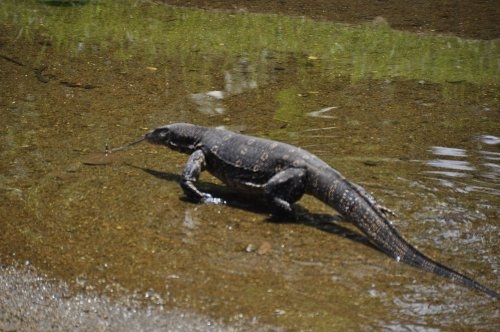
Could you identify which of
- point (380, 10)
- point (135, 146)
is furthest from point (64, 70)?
point (380, 10)

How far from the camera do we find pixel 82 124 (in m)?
8.09

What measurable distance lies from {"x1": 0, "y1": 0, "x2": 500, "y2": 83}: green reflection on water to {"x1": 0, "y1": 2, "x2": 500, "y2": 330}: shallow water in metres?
0.04

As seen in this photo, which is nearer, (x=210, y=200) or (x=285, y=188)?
(x=285, y=188)

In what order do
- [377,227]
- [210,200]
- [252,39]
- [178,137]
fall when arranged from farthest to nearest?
1. [252,39]
2. [178,137]
3. [210,200]
4. [377,227]

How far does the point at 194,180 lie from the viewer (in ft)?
21.1

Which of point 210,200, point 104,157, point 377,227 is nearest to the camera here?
point 377,227

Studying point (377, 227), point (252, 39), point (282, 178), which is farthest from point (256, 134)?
point (252, 39)

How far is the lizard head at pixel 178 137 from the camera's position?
6.88m

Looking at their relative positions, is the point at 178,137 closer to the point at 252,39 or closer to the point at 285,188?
the point at 285,188

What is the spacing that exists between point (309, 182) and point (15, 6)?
865cm

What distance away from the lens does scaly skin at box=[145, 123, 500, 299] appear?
5.36m

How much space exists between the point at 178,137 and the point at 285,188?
139 centimetres

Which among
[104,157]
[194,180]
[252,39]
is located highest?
[252,39]

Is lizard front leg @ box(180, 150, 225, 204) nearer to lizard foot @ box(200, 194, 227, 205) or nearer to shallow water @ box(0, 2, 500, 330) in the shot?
lizard foot @ box(200, 194, 227, 205)
